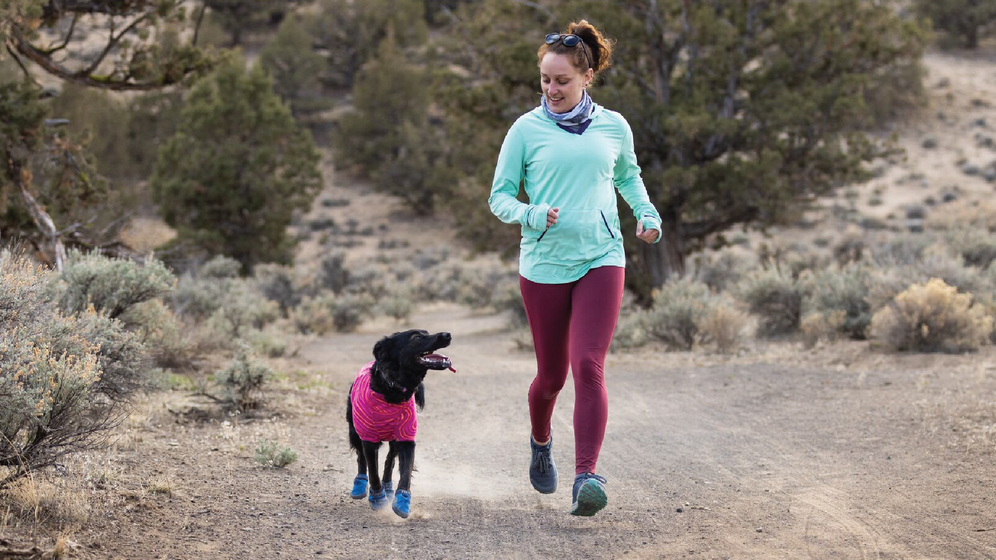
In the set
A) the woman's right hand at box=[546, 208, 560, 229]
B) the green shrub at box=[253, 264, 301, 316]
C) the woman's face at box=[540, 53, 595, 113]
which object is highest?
the woman's face at box=[540, 53, 595, 113]

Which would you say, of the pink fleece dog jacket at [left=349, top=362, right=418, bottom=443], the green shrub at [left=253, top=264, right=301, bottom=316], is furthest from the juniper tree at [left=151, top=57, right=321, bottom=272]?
the pink fleece dog jacket at [left=349, top=362, right=418, bottom=443]

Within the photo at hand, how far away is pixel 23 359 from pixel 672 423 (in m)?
4.81

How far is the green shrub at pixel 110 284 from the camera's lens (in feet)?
22.8

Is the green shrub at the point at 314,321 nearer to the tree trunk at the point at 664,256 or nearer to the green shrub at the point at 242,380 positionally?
the tree trunk at the point at 664,256

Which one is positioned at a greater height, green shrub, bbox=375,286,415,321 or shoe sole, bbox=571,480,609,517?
shoe sole, bbox=571,480,609,517

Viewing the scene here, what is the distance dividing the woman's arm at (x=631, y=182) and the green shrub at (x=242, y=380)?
3.98 metres

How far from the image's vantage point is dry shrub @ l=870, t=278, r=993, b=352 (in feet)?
30.9

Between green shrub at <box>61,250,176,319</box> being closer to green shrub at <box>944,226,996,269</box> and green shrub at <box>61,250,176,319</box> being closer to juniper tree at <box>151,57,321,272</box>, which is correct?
green shrub at <box>944,226,996,269</box>

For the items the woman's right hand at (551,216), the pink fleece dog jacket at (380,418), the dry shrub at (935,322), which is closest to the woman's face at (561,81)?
the woman's right hand at (551,216)

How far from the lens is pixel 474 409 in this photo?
815cm

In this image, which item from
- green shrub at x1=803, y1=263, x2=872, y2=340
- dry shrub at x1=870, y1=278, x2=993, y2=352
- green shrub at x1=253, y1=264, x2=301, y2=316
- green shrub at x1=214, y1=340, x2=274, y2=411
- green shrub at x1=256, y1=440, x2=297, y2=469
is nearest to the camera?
green shrub at x1=256, y1=440, x2=297, y2=469

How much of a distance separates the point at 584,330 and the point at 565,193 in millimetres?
650

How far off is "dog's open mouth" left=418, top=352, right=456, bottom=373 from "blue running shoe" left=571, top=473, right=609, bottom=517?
81 centimetres

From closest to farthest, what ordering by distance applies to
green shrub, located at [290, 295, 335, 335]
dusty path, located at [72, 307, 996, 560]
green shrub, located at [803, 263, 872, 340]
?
dusty path, located at [72, 307, 996, 560], green shrub, located at [803, 263, 872, 340], green shrub, located at [290, 295, 335, 335]
